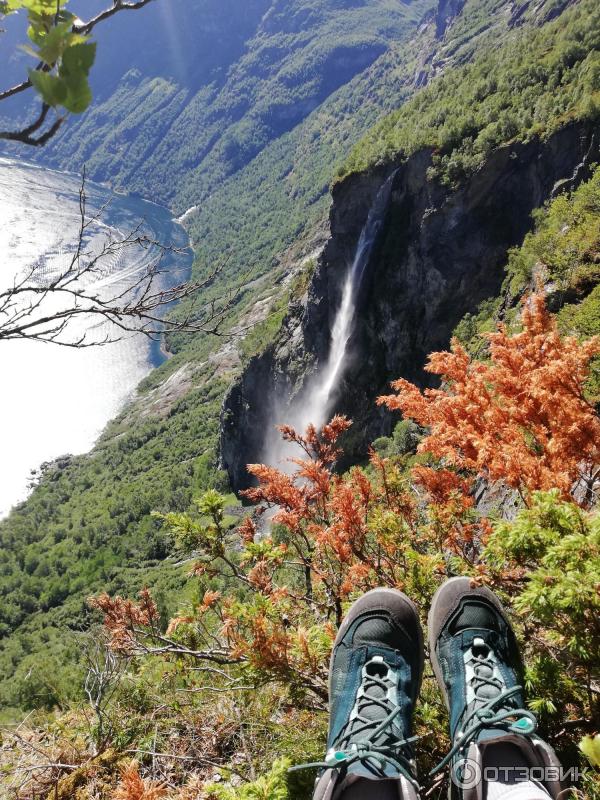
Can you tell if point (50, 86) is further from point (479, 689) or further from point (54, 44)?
point (479, 689)

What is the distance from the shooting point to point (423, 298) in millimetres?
36000

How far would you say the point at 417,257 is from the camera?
1426 inches

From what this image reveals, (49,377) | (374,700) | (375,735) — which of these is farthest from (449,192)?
(49,377)

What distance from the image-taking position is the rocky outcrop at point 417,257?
30.1m

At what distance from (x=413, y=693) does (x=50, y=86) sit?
3.08 metres

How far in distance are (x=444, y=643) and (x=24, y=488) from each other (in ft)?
349

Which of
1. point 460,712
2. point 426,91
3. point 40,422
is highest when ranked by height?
point 426,91

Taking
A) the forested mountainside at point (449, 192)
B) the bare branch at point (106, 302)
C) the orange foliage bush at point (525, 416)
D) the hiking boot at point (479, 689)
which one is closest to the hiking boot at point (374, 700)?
the hiking boot at point (479, 689)

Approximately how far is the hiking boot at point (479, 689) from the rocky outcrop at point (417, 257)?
3011cm

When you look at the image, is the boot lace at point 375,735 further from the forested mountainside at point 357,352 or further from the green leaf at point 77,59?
the green leaf at point 77,59

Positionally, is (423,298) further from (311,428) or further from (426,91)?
(311,428)

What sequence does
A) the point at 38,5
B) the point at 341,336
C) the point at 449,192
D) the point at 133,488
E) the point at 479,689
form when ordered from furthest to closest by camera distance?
the point at 133,488
the point at 341,336
the point at 449,192
the point at 479,689
the point at 38,5

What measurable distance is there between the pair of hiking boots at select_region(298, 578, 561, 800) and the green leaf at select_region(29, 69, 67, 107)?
251 cm

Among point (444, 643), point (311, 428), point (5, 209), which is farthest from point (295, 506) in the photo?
point (5, 209)
